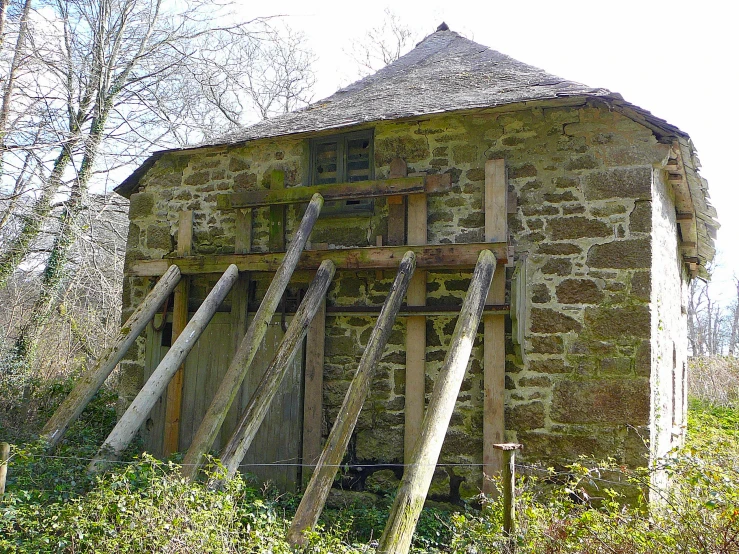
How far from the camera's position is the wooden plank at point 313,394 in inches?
226

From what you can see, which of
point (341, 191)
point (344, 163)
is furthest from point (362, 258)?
point (344, 163)

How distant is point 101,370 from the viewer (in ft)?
17.6

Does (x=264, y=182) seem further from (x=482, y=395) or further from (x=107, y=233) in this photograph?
(x=107, y=233)

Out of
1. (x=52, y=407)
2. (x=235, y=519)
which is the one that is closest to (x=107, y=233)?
(x=52, y=407)

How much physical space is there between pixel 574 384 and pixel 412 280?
165 cm

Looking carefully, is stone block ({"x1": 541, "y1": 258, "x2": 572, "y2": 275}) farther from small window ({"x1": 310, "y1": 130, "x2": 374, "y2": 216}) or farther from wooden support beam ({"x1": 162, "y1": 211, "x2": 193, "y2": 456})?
wooden support beam ({"x1": 162, "y1": 211, "x2": 193, "y2": 456})

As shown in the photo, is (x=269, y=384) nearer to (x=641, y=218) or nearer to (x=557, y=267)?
(x=557, y=267)

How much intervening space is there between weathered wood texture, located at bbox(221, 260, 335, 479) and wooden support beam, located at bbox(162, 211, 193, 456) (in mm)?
1876

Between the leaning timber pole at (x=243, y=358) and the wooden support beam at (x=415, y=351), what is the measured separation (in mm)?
958

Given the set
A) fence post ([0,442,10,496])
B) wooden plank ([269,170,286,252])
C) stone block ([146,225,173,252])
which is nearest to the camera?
fence post ([0,442,10,496])

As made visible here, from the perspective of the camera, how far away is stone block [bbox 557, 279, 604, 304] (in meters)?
5.13

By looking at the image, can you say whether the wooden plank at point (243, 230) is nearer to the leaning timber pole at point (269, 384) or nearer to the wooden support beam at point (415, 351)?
the leaning timber pole at point (269, 384)

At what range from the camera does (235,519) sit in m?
3.85

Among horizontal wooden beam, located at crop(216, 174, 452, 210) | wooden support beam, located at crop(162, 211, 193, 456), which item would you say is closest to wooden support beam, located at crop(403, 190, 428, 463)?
horizontal wooden beam, located at crop(216, 174, 452, 210)
